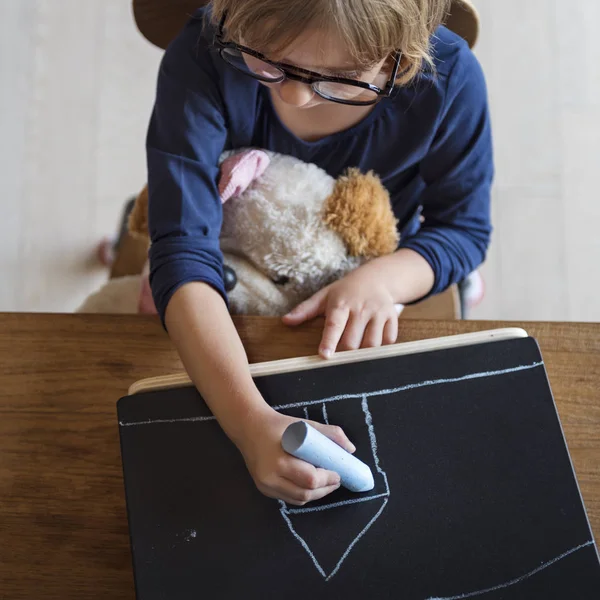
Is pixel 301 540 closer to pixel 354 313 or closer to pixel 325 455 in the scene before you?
pixel 325 455

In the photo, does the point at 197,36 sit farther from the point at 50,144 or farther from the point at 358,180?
the point at 50,144

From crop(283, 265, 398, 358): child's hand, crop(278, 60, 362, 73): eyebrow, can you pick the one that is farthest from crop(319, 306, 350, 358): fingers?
crop(278, 60, 362, 73): eyebrow

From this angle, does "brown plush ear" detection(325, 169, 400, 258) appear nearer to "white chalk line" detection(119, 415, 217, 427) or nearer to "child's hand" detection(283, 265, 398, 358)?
"child's hand" detection(283, 265, 398, 358)

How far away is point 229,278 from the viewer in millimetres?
766

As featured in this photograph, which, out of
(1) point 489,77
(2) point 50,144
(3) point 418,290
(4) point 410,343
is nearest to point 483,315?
(1) point 489,77

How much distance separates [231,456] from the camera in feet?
2.06

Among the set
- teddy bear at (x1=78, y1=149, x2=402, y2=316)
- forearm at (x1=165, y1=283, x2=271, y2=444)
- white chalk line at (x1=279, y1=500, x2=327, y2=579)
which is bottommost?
white chalk line at (x1=279, y1=500, x2=327, y2=579)

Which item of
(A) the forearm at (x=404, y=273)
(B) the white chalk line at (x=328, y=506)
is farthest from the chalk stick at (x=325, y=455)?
(A) the forearm at (x=404, y=273)

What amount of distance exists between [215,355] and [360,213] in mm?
231

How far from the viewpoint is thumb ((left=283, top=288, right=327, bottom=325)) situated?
711 millimetres

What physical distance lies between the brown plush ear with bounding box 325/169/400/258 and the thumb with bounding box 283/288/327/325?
0.07 m

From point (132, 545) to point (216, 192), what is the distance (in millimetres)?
378

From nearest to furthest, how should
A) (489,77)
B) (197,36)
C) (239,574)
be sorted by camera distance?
(239,574)
(197,36)
(489,77)

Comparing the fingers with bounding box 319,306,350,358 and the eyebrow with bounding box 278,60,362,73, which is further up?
the eyebrow with bounding box 278,60,362,73
